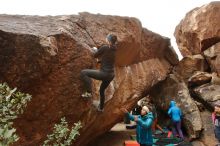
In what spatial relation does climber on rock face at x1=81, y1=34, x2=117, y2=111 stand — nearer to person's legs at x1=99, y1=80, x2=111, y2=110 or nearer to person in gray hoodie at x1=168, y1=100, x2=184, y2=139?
person's legs at x1=99, y1=80, x2=111, y2=110

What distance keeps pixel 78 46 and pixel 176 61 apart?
10.6 m

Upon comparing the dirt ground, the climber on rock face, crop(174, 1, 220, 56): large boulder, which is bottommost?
the dirt ground

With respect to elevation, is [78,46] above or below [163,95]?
above

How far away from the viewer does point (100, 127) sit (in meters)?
12.8

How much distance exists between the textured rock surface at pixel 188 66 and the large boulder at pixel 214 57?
0.53 meters

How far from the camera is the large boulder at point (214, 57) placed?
17.9 metres

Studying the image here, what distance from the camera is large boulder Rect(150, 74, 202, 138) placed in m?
15.5

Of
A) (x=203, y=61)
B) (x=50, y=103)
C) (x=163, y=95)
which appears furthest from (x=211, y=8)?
(x=50, y=103)

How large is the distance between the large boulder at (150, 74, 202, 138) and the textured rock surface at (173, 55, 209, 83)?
30.1 inches

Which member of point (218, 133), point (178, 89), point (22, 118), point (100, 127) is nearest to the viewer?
point (22, 118)

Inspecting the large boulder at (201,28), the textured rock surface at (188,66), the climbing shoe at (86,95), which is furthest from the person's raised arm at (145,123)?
the large boulder at (201,28)

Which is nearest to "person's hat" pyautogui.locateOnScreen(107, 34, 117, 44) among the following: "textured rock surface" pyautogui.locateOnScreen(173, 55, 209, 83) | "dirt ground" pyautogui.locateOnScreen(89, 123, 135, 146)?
"dirt ground" pyautogui.locateOnScreen(89, 123, 135, 146)

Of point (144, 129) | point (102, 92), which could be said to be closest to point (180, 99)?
point (102, 92)

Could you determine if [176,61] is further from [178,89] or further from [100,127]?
[100,127]
